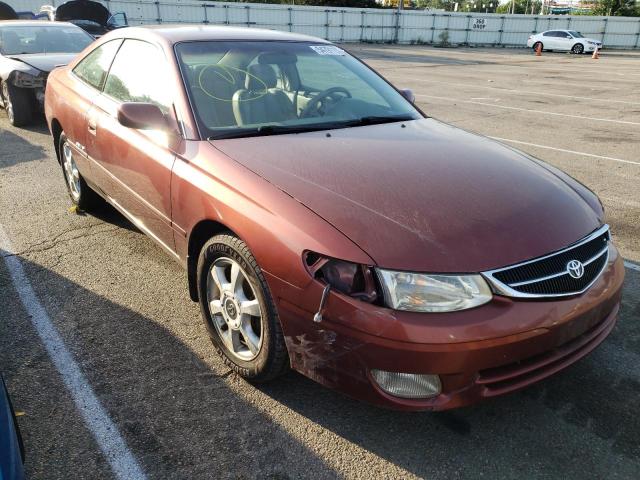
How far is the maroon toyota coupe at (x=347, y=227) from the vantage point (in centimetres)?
204

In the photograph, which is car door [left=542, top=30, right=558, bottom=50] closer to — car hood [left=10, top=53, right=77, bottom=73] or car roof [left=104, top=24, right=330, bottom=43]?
car hood [left=10, top=53, right=77, bottom=73]

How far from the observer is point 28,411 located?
2.47 metres

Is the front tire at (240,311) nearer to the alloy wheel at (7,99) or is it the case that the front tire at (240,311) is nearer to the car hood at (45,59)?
the car hood at (45,59)

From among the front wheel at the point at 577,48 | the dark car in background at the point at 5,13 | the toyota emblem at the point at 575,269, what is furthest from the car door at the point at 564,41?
the toyota emblem at the point at 575,269

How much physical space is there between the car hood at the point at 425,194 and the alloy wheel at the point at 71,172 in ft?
8.04

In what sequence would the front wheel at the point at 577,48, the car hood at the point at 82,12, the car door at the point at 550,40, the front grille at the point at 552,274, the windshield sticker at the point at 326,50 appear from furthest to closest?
1. the car door at the point at 550,40
2. the front wheel at the point at 577,48
3. the car hood at the point at 82,12
4. the windshield sticker at the point at 326,50
5. the front grille at the point at 552,274

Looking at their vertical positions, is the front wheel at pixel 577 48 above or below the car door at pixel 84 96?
below

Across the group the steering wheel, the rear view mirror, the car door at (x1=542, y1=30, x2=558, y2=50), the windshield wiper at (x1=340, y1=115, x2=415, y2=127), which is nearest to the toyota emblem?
the windshield wiper at (x1=340, y1=115, x2=415, y2=127)

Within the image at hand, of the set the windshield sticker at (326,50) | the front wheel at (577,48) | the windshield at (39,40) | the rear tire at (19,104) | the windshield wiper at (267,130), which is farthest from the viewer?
the front wheel at (577,48)

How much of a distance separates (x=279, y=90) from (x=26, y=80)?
6.06m

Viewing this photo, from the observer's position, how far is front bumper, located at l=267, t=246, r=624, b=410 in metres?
1.99

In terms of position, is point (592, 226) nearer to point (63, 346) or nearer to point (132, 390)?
point (132, 390)

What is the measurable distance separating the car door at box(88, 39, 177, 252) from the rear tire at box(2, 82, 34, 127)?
5129 mm

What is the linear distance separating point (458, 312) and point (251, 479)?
41.6 inches
